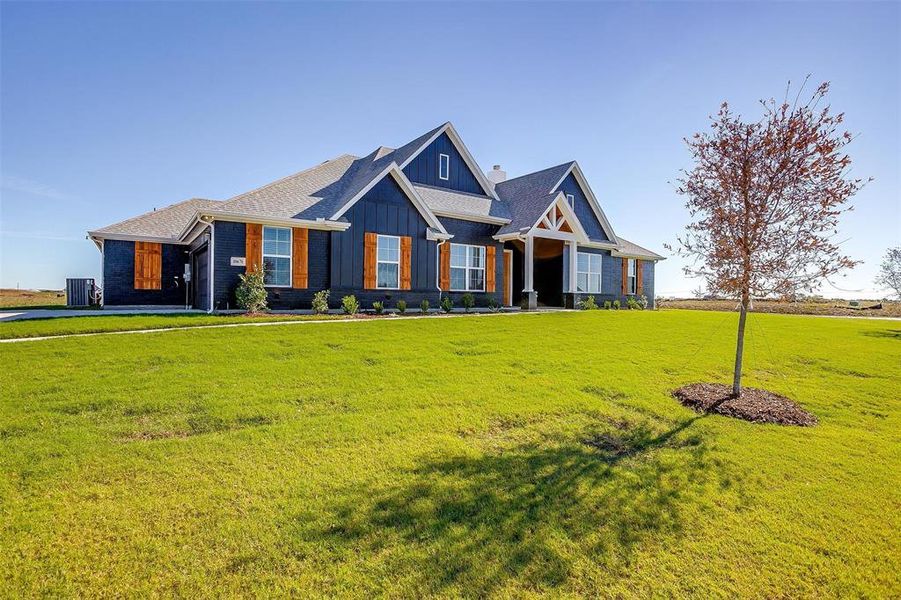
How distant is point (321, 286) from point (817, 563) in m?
15.2

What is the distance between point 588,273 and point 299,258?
609 inches

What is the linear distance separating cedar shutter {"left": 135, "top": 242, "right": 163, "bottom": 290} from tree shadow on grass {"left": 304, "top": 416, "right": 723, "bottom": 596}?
67.9 feet

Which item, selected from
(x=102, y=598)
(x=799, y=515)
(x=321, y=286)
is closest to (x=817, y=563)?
(x=799, y=515)

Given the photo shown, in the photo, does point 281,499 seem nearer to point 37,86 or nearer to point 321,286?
point 321,286

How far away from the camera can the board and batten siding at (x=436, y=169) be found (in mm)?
21191

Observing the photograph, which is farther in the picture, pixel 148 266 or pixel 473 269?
pixel 473 269

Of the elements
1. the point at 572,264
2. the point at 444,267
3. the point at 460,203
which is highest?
the point at 460,203

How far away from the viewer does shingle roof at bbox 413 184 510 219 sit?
19.8 m

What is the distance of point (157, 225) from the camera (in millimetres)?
Answer: 20719

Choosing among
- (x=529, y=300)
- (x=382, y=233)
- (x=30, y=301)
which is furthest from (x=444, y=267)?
(x=30, y=301)

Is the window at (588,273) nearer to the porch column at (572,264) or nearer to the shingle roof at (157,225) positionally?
the porch column at (572,264)

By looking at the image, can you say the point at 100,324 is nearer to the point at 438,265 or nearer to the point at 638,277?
the point at 438,265

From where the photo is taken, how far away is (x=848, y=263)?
260 inches

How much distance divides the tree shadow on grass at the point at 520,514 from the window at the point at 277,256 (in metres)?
12.8
